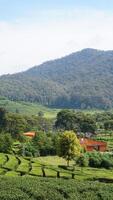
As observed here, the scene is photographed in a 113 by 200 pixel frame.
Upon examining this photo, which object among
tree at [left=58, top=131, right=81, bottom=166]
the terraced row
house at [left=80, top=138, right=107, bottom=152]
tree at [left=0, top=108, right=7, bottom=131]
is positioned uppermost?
Result: tree at [left=0, top=108, right=7, bottom=131]

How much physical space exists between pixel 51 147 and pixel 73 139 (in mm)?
24654

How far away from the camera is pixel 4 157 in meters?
99.1

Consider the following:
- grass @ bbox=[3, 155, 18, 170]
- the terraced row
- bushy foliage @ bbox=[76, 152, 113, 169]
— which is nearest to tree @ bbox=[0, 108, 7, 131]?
bushy foliage @ bbox=[76, 152, 113, 169]

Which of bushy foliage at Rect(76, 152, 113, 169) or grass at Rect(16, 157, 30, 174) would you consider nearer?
grass at Rect(16, 157, 30, 174)

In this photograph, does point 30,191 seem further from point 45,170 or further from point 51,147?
point 51,147

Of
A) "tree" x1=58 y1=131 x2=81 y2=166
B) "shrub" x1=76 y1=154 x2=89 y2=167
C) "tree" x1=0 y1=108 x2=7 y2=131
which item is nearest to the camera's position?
"shrub" x1=76 y1=154 x2=89 y2=167

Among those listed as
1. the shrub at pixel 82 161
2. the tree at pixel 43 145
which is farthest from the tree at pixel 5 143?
the shrub at pixel 82 161

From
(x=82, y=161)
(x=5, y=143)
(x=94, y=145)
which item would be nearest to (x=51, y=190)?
(x=82, y=161)

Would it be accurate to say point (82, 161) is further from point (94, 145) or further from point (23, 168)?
point (94, 145)

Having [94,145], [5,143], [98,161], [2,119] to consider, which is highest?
[2,119]

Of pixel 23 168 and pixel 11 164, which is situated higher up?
pixel 11 164

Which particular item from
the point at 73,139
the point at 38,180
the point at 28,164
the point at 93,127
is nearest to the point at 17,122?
the point at 93,127

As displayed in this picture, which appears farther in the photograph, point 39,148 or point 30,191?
point 39,148

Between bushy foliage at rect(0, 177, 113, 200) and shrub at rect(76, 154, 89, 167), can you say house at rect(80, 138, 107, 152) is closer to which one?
shrub at rect(76, 154, 89, 167)
